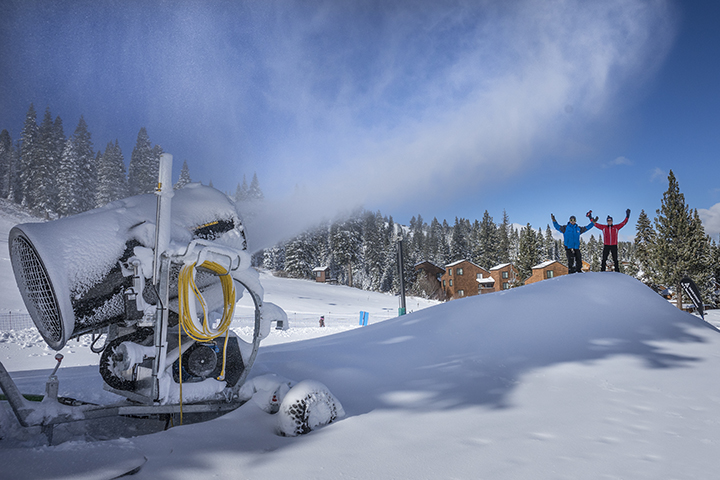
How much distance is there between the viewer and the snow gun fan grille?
→ 3.93m

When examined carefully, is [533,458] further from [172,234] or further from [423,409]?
[172,234]

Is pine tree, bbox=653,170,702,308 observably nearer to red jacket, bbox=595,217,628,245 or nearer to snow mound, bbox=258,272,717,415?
red jacket, bbox=595,217,628,245

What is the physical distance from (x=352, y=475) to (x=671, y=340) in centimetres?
589

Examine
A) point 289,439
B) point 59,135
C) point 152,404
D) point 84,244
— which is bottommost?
point 289,439

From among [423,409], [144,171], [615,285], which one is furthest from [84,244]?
[144,171]

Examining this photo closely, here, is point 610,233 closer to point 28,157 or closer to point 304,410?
point 304,410

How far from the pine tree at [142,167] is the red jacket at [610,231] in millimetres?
55886

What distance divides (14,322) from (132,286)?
1879 cm

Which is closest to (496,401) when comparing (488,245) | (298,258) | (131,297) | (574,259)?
(131,297)

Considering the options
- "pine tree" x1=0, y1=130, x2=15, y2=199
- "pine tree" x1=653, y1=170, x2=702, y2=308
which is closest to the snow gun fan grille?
"pine tree" x1=653, y1=170, x2=702, y2=308

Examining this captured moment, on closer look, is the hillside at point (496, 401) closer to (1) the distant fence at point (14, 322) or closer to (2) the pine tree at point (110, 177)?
(1) the distant fence at point (14, 322)

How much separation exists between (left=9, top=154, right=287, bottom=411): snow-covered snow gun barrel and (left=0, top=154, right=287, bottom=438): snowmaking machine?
0.01 meters

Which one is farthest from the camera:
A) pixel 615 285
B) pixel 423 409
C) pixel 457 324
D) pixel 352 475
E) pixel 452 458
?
pixel 615 285

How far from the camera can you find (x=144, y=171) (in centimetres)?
5484
